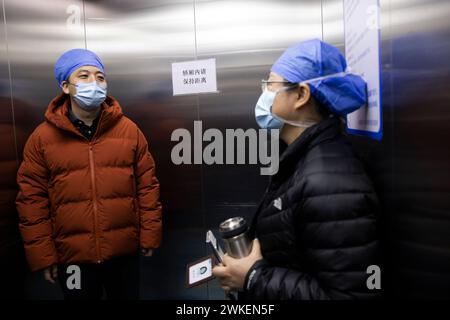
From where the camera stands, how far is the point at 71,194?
191 cm

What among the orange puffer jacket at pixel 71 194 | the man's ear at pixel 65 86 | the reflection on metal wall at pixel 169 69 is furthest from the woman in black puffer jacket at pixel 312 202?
the man's ear at pixel 65 86

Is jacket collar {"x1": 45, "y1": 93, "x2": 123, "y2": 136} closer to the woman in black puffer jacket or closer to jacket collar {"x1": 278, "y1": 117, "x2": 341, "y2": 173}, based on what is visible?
the woman in black puffer jacket

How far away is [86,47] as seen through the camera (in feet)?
8.57

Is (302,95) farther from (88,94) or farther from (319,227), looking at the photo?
(88,94)

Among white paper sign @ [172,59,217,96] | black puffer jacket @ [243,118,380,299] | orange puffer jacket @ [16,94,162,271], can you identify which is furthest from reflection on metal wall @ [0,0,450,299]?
black puffer jacket @ [243,118,380,299]

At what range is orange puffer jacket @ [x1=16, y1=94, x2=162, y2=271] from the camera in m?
1.91

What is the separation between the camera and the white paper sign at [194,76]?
250 cm

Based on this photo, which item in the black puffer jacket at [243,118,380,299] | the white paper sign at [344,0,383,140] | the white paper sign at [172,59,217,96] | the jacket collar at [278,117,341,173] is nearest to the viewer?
the black puffer jacket at [243,118,380,299]

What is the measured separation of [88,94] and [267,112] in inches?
43.3

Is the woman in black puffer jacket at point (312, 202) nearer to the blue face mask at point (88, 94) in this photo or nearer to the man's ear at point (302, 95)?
the man's ear at point (302, 95)

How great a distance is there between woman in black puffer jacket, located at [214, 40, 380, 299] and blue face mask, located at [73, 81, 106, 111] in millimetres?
1032
